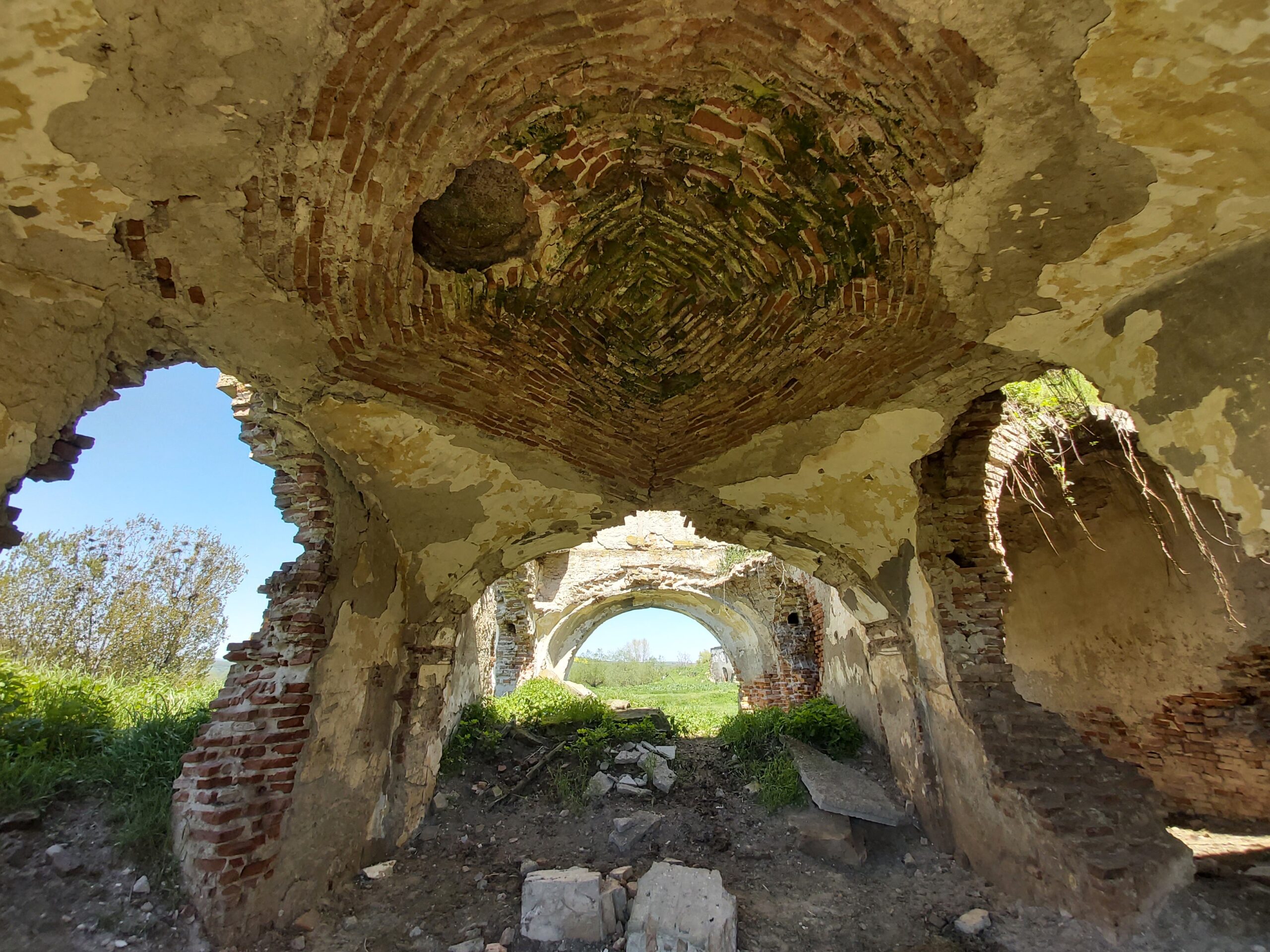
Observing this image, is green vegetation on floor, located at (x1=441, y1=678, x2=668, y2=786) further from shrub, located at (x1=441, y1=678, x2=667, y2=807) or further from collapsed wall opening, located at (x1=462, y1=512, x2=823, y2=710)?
collapsed wall opening, located at (x1=462, y1=512, x2=823, y2=710)

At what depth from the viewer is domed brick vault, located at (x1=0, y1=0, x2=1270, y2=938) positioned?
6.44 feet

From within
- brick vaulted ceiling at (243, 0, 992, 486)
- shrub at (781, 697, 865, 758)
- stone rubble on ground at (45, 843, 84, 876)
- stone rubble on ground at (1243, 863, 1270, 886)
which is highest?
brick vaulted ceiling at (243, 0, 992, 486)

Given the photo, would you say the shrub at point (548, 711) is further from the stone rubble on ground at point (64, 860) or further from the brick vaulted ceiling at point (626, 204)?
the brick vaulted ceiling at point (626, 204)

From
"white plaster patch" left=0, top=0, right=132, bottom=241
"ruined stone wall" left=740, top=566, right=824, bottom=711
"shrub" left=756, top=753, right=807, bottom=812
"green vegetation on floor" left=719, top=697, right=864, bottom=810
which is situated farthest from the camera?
"ruined stone wall" left=740, top=566, right=824, bottom=711

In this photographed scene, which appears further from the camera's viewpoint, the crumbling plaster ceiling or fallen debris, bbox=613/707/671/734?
fallen debris, bbox=613/707/671/734

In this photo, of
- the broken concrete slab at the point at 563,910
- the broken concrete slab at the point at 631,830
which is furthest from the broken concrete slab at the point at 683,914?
the broken concrete slab at the point at 631,830

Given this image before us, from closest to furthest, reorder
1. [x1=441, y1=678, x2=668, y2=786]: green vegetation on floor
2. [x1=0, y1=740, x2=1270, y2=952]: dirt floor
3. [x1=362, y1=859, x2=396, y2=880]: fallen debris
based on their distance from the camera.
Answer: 1. [x1=0, y1=740, x2=1270, y2=952]: dirt floor
2. [x1=362, y1=859, x2=396, y2=880]: fallen debris
3. [x1=441, y1=678, x2=668, y2=786]: green vegetation on floor

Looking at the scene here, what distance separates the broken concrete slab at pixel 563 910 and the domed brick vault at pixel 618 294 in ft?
4.37

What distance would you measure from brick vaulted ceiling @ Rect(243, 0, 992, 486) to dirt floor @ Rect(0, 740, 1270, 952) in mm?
2916

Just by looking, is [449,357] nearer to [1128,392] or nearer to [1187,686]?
[1128,392]

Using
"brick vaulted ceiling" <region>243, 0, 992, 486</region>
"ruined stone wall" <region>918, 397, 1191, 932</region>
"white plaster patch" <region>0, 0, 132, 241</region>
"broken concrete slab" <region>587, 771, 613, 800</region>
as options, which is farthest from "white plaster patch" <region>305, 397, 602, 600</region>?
"ruined stone wall" <region>918, 397, 1191, 932</region>

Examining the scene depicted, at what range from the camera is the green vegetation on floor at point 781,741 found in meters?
5.65

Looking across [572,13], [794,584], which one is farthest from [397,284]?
[794,584]

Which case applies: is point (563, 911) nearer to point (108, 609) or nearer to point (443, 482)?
point (443, 482)
